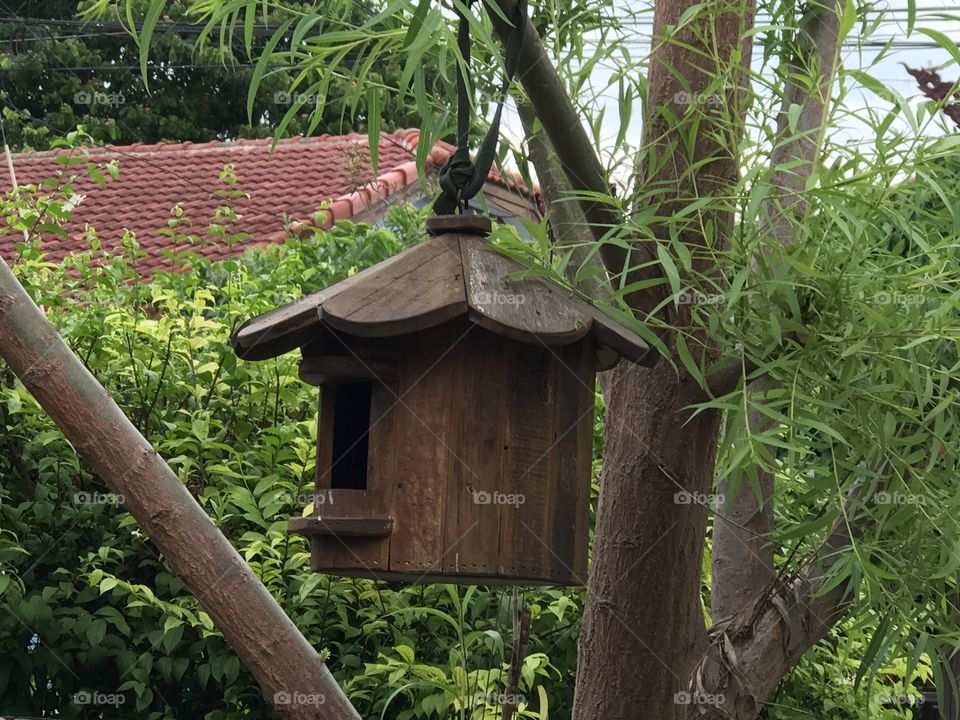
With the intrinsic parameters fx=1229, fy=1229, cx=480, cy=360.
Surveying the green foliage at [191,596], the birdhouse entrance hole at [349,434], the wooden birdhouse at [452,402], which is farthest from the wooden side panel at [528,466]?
the green foliage at [191,596]

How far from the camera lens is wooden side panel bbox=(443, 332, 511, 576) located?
1.96m

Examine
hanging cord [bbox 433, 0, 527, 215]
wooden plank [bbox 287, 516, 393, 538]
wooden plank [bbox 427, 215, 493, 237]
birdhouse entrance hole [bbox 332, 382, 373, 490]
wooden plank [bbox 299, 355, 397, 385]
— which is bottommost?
wooden plank [bbox 287, 516, 393, 538]

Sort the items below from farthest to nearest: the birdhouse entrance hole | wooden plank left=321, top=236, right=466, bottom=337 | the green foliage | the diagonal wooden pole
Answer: the green foliage < the diagonal wooden pole < the birdhouse entrance hole < wooden plank left=321, top=236, right=466, bottom=337

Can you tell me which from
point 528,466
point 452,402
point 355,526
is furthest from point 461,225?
point 355,526

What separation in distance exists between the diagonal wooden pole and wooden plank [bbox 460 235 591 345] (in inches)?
31.4

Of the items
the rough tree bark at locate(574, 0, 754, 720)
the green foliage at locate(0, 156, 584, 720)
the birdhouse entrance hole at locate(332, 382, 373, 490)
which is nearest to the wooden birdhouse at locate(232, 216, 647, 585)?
the birdhouse entrance hole at locate(332, 382, 373, 490)

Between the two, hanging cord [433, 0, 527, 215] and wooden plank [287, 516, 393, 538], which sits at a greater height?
hanging cord [433, 0, 527, 215]

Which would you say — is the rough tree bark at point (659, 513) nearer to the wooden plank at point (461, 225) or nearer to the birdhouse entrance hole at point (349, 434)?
the wooden plank at point (461, 225)

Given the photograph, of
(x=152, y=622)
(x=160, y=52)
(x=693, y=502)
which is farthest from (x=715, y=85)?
(x=160, y=52)

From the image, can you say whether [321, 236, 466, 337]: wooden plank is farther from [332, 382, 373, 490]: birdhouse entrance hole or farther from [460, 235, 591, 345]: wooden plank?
[332, 382, 373, 490]: birdhouse entrance hole

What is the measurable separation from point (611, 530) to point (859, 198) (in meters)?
0.83

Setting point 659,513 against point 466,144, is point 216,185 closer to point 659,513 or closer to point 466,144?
point 659,513

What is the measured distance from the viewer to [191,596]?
10.4 ft

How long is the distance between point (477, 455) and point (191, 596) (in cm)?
148
